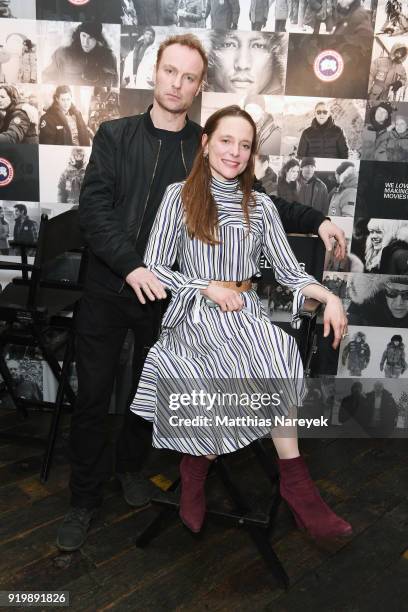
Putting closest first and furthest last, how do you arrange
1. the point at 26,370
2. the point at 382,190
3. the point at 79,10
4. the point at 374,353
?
the point at 79,10, the point at 382,190, the point at 374,353, the point at 26,370

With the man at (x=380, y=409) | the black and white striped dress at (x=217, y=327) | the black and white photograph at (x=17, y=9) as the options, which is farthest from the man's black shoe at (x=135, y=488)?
the black and white photograph at (x=17, y=9)

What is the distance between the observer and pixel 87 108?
3.10 m

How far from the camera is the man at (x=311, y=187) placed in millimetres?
3164

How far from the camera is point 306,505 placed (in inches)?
70.6

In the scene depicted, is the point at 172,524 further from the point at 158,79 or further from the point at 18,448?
the point at 158,79

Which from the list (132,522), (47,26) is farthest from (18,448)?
(47,26)

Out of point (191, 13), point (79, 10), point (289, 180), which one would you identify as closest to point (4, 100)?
point (79, 10)

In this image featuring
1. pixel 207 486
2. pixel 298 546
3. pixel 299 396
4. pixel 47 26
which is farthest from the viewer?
pixel 47 26

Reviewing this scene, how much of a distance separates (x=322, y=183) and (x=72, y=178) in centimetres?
139

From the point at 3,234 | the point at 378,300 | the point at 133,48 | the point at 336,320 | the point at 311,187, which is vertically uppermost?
the point at 133,48

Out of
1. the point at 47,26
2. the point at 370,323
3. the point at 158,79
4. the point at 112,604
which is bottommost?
the point at 112,604

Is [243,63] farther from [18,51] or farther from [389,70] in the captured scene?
[18,51]

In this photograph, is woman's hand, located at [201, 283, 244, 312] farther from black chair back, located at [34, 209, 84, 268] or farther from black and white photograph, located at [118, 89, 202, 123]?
black and white photograph, located at [118, 89, 202, 123]

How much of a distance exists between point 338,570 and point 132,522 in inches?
33.1
